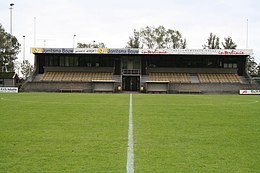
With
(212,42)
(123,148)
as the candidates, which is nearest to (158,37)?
(212,42)

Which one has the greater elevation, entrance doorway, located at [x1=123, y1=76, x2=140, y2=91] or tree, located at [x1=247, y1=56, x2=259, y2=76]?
tree, located at [x1=247, y1=56, x2=259, y2=76]

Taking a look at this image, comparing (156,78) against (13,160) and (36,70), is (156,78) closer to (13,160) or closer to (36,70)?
(36,70)

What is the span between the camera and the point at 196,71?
6156 cm

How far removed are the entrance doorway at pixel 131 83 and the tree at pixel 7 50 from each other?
34702 millimetres

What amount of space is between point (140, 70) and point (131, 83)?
2.79 m

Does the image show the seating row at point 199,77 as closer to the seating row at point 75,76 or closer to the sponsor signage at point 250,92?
the sponsor signage at point 250,92

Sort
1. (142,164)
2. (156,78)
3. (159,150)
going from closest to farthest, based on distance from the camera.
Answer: (142,164) < (159,150) < (156,78)

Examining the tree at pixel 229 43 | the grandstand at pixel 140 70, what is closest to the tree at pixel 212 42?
the tree at pixel 229 43

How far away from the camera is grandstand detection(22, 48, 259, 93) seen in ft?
188

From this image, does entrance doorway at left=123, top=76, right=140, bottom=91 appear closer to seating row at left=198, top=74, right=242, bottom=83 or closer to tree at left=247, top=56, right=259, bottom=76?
seating row at left=198, top=74, right=242, bottom=83

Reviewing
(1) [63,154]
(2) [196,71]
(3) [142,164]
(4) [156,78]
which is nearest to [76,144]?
(1) [63,154]

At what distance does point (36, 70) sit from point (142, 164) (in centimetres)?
5705

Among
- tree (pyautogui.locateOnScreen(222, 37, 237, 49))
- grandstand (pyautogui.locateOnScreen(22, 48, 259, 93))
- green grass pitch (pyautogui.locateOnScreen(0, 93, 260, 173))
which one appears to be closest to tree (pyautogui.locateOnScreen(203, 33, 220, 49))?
tree (pyautogui.locateOnScreen(222, 37, 237, 49))

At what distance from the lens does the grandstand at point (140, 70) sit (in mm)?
Result: 57219
